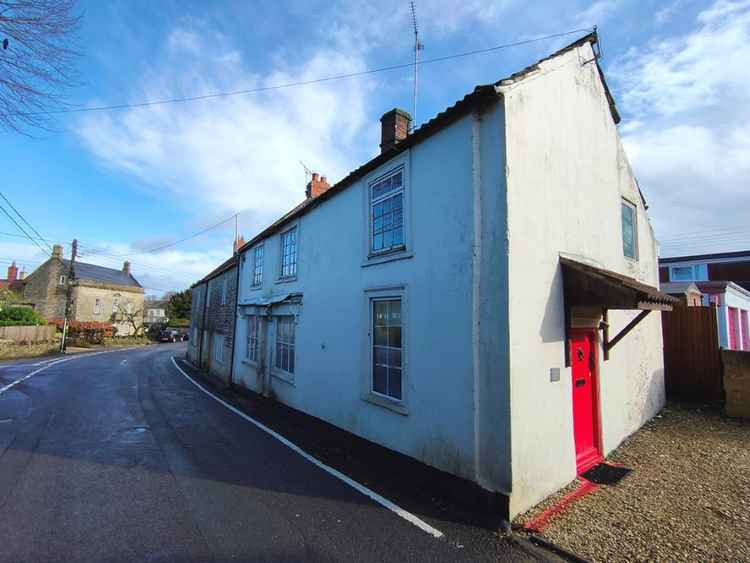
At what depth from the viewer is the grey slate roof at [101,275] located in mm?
44781

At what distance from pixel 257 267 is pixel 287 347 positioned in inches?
181

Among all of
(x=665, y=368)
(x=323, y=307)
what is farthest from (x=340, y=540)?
(x=665, y=368)

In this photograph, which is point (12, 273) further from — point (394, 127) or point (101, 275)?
point (394, 127)

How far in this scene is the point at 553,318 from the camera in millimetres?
5711

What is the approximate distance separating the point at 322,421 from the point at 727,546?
6643mm

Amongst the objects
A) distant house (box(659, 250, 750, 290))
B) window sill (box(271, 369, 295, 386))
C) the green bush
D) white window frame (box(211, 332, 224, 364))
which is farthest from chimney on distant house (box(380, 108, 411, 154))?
the green bush

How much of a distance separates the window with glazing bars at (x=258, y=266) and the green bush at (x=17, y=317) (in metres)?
28.8

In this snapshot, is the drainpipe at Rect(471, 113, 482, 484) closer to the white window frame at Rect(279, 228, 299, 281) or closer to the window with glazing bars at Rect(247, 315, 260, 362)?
the white window frame at Rect(279, 228, 299, 281)

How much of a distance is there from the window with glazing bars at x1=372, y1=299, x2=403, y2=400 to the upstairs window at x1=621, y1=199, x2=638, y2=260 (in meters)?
5.93

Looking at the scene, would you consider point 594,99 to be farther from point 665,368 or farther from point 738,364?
point 665,368

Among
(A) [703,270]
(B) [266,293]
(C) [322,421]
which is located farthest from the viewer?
(A) [703,270]

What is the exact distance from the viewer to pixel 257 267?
572 inches

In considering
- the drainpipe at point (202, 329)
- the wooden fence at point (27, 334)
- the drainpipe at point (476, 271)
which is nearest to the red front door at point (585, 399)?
the drainpipe at point (476, 271)

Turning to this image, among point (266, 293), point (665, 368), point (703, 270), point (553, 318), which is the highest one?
point (703, 270)
